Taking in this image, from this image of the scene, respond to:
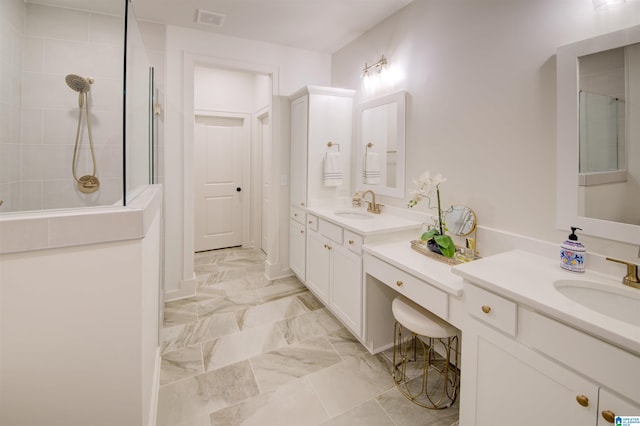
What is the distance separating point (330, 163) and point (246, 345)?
1.83 metres

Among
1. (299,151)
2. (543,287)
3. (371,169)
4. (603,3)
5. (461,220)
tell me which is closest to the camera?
(543,287)

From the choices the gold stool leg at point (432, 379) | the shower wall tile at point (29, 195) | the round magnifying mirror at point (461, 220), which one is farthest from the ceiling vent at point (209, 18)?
the gold stool leg at point (432, 379)

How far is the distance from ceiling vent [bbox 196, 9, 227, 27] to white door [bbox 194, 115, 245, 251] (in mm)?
1836

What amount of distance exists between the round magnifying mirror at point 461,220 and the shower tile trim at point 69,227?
1748 millimetres

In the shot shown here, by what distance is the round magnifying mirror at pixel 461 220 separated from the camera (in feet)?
6.07

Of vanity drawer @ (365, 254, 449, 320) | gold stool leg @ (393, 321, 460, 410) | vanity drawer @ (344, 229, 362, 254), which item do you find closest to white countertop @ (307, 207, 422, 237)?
vanity drawer @ (344, 229, 362, 254)

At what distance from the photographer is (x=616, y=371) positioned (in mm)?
832

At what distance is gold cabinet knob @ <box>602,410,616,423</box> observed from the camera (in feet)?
2.74

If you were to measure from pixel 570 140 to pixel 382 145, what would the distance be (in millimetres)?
1458

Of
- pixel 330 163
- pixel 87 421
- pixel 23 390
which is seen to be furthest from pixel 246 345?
pixel 330 163

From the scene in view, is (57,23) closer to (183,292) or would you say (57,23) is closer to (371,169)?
(183,292)

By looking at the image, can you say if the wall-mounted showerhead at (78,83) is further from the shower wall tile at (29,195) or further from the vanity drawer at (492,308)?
the vanity drawer at (492,308)

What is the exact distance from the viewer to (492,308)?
1157 mm

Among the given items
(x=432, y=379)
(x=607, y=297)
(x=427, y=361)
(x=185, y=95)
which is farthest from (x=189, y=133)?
(x=607, y=297)
